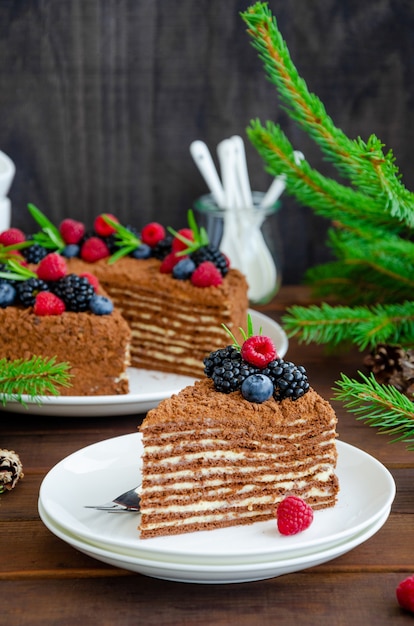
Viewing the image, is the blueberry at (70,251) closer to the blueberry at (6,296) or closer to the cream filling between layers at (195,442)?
the blueberry at (6,296)

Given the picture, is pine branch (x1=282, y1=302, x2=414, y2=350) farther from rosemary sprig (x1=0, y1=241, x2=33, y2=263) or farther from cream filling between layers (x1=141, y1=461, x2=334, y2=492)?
rosemary sprig (x1=0, y1=241, x2=33, y2=263)

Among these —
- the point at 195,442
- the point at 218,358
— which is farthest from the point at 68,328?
the point at 195,442

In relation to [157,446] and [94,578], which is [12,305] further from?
[94,578]

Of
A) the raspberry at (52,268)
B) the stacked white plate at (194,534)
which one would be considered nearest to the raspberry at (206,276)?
the raspberry at (52,268)

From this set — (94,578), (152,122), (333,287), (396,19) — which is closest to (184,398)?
(94,578)

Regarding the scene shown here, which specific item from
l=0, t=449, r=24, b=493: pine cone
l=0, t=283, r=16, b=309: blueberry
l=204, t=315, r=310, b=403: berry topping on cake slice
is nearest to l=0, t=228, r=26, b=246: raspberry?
l=0, t=283, r=16, b=309: blueberry

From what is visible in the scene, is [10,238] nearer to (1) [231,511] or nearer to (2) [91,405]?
(2) [91,405]
